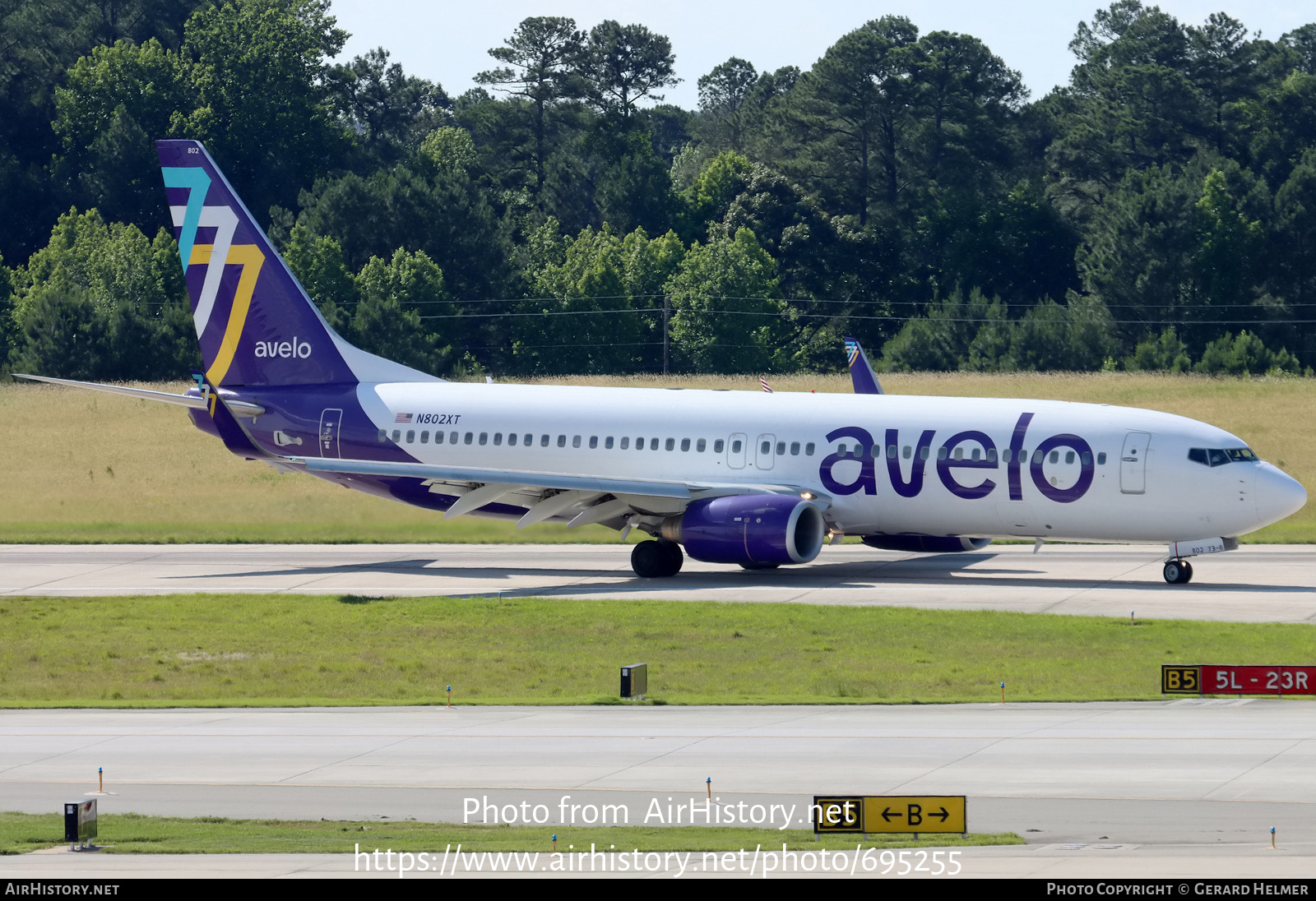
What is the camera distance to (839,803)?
17.3 metres

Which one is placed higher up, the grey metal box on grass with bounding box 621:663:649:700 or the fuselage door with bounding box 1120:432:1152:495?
the fuselage door with bounding box 1120:432:1152:495

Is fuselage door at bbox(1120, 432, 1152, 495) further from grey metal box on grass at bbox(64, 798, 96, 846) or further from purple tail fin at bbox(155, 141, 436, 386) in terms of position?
grey metal box on grass at bbox(64, 798, 96, 846)

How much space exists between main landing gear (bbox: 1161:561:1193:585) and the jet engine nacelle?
4.78 metres

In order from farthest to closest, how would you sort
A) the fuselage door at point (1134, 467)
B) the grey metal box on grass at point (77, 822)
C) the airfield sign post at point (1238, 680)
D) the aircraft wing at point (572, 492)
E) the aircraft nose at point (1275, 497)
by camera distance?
the aircraft wing at point (572, 492) → the fuselage door at point (1134, 467) → the aircraft nose at point (1275, 497) → the airfield sign post at point (1238, 680) → the grey metal box on grass at point (77, 822)

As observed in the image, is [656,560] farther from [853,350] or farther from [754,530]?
[853,350]

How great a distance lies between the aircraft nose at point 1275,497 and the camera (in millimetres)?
36969

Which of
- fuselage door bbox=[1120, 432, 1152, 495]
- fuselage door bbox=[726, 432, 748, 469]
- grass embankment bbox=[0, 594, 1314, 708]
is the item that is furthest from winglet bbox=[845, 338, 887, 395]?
grass embankment bbox=[0, 594, 1314, 708]

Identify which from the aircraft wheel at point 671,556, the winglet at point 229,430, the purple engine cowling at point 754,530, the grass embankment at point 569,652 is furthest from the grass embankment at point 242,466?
the grass embankment at point 569,652

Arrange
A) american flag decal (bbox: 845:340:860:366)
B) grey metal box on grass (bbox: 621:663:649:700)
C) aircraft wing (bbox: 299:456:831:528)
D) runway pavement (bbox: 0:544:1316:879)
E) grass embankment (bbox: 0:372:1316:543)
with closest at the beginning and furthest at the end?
1. runway pavement (bbox: 0:544:1316:879)
2. grey metal box on grass (bbox: 621:663:649:700)
3. aircraft wing (bbox: 299:456:831:528)
4. american flag decal (bbox: 845:340:860:366)
5. grass embankment (bbox: 0:372:1316:543)

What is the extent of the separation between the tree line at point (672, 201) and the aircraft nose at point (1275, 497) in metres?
64.5

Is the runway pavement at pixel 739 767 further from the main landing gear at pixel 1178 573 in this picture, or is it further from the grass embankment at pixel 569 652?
the main landing gear at pixel 1178 573

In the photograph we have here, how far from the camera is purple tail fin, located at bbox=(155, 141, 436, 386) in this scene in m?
46.3
